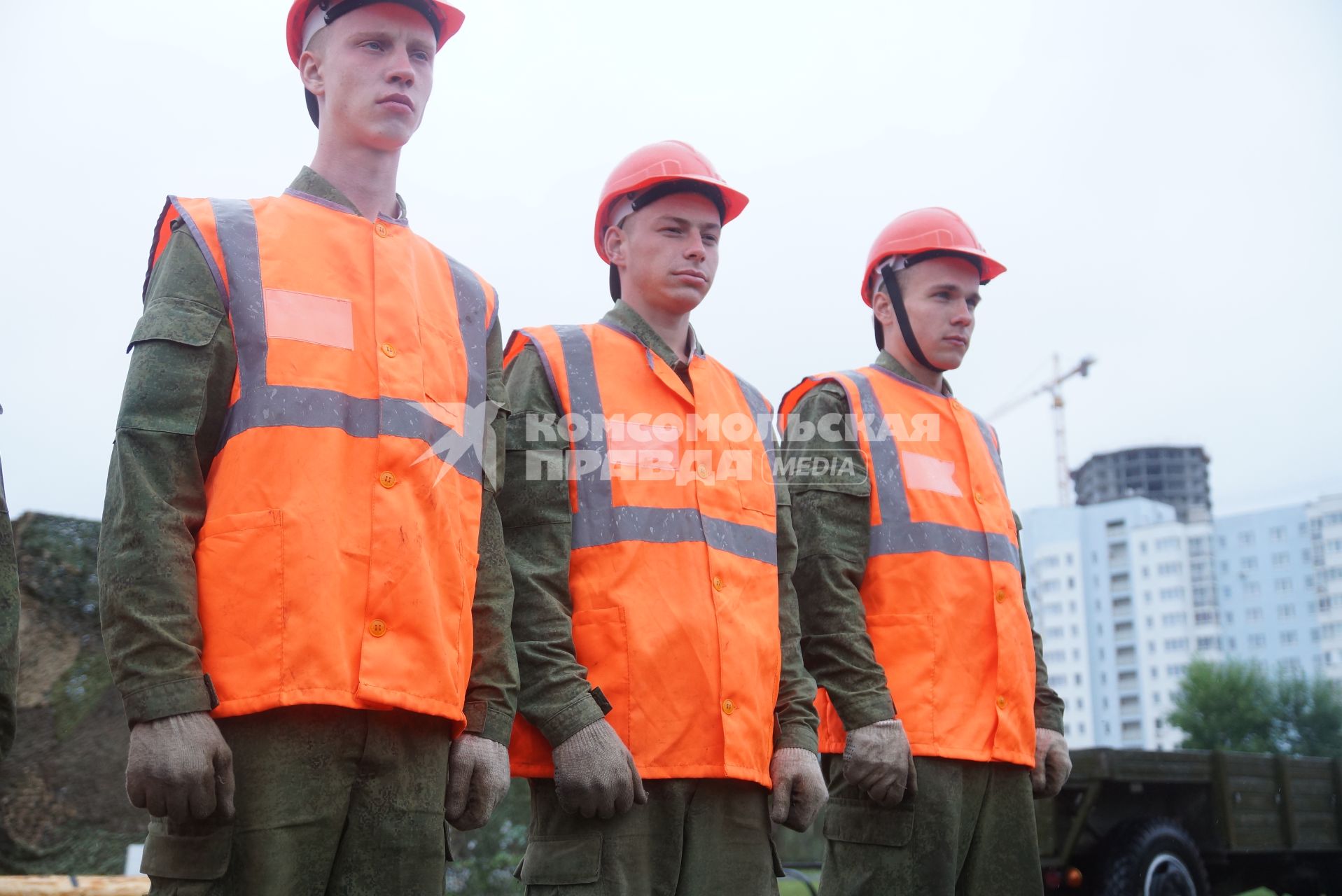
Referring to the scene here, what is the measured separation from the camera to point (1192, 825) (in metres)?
8.91

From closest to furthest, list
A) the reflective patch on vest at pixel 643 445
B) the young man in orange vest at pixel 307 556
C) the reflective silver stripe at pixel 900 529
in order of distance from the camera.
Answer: the young man in orange vest at pixel 307 556, the reflective patch on vest at pixel 643 445, the reflective silver stripe at pixel 900 529

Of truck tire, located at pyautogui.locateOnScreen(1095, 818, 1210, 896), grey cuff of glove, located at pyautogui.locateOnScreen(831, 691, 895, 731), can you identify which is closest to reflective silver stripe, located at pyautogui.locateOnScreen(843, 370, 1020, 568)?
grey cuff of glove, located at pyautogui.locateOnScreen(831, 691, 895, 731)

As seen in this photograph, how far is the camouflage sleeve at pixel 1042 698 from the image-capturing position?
179 inches

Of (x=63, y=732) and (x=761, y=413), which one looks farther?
(x=63, y=732)

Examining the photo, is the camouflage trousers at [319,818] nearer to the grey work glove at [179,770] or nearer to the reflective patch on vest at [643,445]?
the grey work glove at [179,770]

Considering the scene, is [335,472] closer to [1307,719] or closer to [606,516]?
[606,516]

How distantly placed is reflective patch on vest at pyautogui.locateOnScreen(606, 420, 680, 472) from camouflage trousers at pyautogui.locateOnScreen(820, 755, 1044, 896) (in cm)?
115

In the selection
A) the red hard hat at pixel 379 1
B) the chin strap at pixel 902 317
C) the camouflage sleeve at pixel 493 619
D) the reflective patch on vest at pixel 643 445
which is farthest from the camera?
the chin strap at pixel 902 317

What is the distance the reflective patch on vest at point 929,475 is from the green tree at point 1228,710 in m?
49.7

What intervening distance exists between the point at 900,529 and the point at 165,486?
2.41 metres

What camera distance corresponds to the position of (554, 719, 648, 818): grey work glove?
306 centimetres

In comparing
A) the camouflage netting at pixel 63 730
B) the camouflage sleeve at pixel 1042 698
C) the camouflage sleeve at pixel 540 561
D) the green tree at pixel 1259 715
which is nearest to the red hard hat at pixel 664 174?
the camouflage sleeve at pixel 540 561

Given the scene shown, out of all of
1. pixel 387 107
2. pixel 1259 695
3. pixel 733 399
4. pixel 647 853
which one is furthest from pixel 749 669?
pixel 1259 695

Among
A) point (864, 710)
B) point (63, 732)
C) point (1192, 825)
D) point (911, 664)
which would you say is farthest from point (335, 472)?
point (1192, 825)
